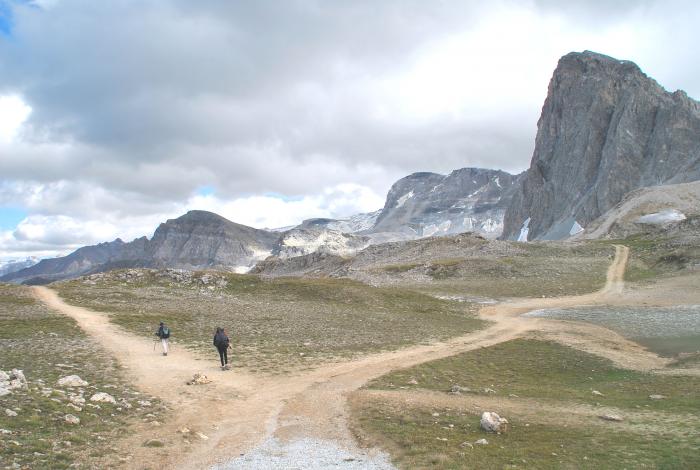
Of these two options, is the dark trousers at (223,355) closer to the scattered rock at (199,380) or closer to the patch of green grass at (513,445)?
the scattered rock at (199,380)

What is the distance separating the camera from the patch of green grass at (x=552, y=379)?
21089 millimetres

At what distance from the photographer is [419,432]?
638 inches

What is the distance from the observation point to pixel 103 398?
60.6 ft

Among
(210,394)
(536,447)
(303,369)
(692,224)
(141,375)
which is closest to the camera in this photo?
(536,447)

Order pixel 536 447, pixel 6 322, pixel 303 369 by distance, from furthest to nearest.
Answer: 1. pixel 6 322
2. pixel 303 369
3. pixel 536 447

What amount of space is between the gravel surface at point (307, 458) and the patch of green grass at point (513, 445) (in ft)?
2.49

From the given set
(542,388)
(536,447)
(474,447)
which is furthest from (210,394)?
(542,388)

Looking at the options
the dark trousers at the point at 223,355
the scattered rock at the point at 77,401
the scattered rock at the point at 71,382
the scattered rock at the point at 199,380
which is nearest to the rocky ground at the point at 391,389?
the scattered rock at the point at 199,380

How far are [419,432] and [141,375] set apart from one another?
14672 mm

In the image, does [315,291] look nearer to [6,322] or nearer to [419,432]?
[6,322]

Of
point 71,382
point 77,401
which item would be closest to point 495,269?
point 71,382

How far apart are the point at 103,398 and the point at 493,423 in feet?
48.7

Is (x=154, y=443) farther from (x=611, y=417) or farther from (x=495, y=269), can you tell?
(x=495, y=269)

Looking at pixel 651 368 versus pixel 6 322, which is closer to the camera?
pixel 651 368
